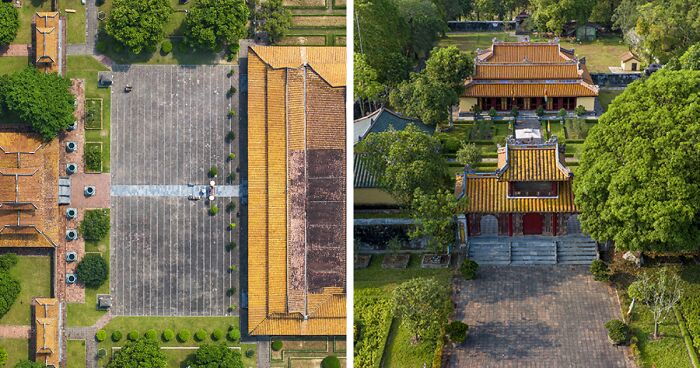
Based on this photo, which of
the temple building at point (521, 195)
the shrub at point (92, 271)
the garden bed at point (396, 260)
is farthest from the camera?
the garden bed at point (396, 260)

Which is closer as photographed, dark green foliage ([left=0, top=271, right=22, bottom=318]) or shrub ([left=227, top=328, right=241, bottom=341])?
shrub ([left=227, top=328, right=241, bottom=341])

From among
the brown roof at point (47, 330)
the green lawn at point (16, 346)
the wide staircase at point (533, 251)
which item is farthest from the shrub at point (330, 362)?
the green lawn at point (16, 346)

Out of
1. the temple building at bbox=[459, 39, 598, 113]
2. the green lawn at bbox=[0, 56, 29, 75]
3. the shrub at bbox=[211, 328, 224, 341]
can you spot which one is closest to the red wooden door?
the temple building at bbox=[459, 39, 598, 113]

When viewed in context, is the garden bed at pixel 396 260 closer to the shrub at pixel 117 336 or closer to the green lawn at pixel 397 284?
the green lawn at pixel 397 284

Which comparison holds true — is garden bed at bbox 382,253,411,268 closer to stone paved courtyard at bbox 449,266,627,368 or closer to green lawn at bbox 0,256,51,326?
stone paved courtyard at bbox 449,266,627,368

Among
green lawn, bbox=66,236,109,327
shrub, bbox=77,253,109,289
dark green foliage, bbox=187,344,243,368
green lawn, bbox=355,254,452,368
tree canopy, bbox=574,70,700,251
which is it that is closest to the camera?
green lawn, bbox=355,254,452,368

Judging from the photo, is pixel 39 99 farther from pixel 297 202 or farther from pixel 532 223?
pixel 532 223
